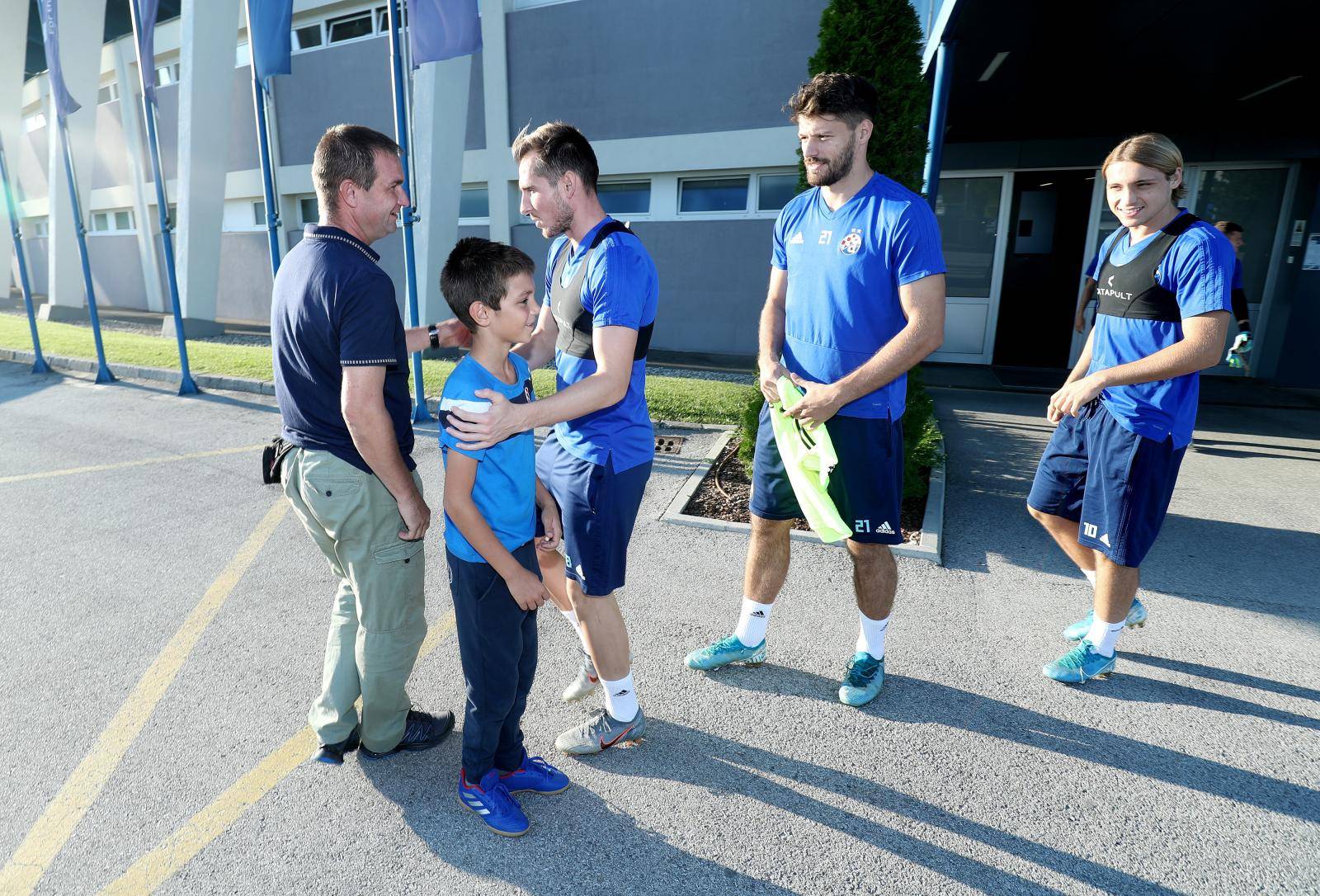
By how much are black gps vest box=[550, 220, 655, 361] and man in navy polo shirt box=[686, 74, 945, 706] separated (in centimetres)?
76

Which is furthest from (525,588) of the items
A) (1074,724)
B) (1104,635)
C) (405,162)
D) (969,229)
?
(969,229)

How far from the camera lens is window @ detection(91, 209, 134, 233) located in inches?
797

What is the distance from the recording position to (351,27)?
1459 centimetres

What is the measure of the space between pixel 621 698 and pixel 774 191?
993cm

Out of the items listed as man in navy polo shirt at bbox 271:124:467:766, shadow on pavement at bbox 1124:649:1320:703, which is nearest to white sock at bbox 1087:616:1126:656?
shadow on pavement at bbox 1124:649:1320:703

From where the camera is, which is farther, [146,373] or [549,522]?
[146,373]

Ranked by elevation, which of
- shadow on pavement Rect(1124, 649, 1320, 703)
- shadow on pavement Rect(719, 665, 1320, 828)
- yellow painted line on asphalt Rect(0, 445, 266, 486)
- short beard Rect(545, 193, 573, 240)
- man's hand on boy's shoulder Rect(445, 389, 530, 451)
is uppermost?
short beard Rect(545, 193, 573, 240)

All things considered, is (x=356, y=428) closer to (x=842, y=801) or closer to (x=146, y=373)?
(x=842, y=801)

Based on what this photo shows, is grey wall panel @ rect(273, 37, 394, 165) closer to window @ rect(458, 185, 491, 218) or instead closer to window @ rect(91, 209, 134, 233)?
window @ rect(458, 185, 491, 218)

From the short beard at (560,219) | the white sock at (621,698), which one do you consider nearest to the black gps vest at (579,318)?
the short beard at (560,219)

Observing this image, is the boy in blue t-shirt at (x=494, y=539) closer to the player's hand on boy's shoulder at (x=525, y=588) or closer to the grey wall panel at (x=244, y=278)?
the player's hand on boy's shoulder at (x=525, y=588)

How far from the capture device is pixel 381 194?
2.35 meters

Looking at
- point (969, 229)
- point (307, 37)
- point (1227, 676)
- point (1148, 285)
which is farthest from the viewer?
point (307, 37)

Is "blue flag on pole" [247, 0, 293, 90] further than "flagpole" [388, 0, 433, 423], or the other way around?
"blue flag on pole" [247, 0, 293, 90]
